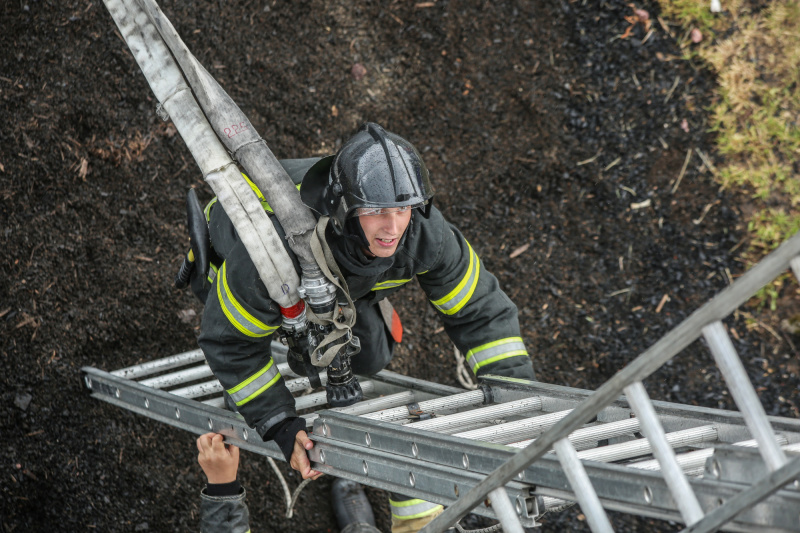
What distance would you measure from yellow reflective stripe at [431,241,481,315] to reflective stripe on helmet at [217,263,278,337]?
32.2 inches

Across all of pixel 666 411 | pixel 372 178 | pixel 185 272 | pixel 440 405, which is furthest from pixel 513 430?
pixel 185 272

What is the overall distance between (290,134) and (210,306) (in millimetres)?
2276

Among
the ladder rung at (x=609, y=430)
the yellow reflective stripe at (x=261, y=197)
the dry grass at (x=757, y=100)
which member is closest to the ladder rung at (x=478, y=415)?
the ladder rung at (x=609, y=430)

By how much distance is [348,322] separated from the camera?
2.72 metres

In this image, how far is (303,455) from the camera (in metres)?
2.76

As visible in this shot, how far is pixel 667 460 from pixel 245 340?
1733mm

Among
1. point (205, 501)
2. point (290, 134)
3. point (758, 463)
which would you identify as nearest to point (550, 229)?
point (290, 134)

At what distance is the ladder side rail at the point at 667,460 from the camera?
5.36 ft

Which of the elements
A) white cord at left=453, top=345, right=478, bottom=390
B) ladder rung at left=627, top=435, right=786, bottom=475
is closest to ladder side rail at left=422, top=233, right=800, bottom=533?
ladder rung at left=627, top=435, right=786, bottom=475

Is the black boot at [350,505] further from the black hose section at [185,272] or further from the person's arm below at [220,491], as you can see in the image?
the black hose section at [185,272]

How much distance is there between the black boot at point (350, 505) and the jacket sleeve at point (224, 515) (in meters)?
1.27

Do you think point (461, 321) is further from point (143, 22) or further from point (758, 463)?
point (143, 22)

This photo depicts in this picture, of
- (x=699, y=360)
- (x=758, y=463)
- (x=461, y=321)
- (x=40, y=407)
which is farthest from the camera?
(x=699, y=360)

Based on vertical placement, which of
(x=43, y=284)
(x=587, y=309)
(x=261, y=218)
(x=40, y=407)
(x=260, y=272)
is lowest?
(x=40, y=407)
